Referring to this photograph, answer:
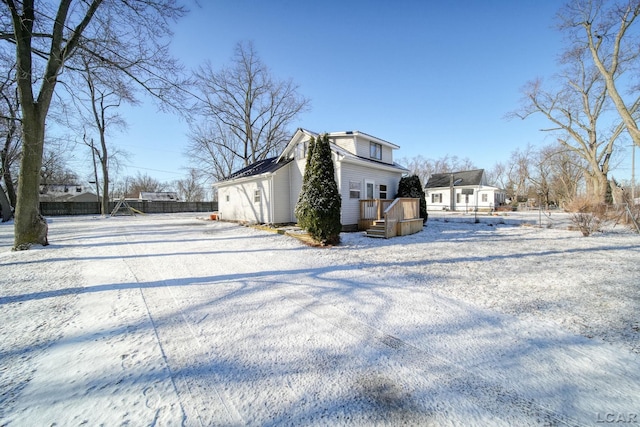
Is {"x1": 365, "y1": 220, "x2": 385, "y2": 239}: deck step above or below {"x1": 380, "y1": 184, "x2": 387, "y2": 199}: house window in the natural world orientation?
below

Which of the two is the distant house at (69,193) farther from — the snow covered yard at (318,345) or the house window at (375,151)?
the snow covered yard at (318,345)

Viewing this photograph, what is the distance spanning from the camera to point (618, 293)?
412 cm

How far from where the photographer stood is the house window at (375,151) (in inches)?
557

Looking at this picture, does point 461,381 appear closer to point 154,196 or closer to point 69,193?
point 154,196

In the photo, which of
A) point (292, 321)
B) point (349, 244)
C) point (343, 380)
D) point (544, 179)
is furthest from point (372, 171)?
point (544, 179)

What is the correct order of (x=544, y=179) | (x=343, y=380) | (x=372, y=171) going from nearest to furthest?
(x=343, y=380)
(x=372, y=171)
(x=544, y=179)

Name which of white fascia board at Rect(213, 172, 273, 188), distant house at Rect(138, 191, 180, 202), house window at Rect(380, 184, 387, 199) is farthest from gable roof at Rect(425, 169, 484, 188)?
distant house at Rect(138, 191, 180, 202)

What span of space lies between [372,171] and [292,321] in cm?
1111

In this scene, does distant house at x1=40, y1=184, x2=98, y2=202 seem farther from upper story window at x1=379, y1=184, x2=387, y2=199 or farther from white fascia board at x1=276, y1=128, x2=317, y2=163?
upper story window at x1=379, y1=184, x2=387, y2=199

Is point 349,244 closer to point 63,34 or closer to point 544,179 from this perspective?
point 63,34

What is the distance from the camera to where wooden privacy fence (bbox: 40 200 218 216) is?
87.5 feet

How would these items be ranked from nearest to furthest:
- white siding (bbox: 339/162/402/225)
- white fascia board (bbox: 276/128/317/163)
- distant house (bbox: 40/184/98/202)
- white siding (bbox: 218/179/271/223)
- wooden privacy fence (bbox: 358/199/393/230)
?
wooden privacy fence (bbox: 358/199/393/230) → white siding (bbox: 339/162/402/225) → white fascia board (bbox: 276/128/317/163) → white siding (bbox: 218/179/271/223) → distant house (bbox: 40/184/98/202)

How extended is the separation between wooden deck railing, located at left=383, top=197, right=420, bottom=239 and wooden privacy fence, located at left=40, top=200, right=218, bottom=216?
30.4 metres

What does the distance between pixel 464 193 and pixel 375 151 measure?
21.5 meters
